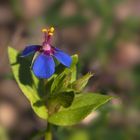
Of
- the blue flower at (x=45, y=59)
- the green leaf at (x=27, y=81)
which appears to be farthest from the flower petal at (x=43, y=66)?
the green leaf at (x=27, y=81)

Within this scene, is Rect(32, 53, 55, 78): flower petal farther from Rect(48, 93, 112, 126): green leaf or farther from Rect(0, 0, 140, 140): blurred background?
Rect(0, 0, 140, 140): blurred background

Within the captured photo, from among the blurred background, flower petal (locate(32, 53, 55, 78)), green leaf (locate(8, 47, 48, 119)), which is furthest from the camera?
the blurred background

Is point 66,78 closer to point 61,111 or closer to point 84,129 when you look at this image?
point 61,111

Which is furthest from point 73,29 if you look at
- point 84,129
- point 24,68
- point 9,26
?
point 24,68

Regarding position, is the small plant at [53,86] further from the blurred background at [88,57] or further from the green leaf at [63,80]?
the blurred background at [88,57]

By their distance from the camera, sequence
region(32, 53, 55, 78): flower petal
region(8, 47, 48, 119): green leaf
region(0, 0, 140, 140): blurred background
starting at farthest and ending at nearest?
region(0, 0, 140, 140): blurred background
region(8, 47, 48, 119): green leaf
region(32, 53, 55, 78): flower petal

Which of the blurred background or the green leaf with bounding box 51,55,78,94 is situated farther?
the blurred background

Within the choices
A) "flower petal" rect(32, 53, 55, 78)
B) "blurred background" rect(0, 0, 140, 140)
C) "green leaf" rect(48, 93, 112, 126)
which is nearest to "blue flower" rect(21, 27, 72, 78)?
"flower petal" rect(32, 53, 55, 78)

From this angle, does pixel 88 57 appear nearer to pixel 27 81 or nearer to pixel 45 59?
pixel 27 81
